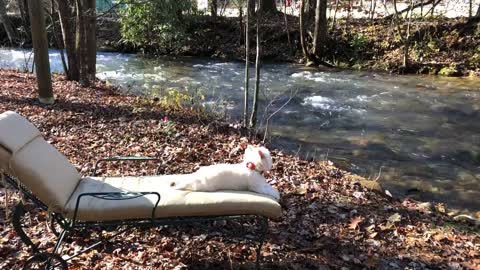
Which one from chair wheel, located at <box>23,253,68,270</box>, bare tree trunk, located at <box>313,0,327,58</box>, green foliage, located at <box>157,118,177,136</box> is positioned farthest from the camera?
bare tree trunk, located at <box>313,0,327,58</box>

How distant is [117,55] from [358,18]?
12506 millimetres

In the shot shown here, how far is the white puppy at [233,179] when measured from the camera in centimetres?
416

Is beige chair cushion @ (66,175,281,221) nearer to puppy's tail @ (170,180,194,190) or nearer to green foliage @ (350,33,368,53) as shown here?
puppy's tail @ (170,180,194,190)

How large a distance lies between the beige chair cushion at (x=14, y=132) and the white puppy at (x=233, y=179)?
4.51 feet

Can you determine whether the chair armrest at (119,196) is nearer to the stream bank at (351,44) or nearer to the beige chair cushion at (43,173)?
the beige chair cushion at (43,173)

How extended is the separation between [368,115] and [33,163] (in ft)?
32.2

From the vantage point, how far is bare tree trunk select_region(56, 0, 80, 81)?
39.7 ft

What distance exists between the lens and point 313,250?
4449mm

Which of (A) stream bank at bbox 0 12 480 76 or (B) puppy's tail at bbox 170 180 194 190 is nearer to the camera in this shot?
(B) puppy's tail at bbox 170 180 194 190

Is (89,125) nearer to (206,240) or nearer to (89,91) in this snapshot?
(89,91)

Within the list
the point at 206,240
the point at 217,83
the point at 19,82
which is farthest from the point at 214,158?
the point at 217,83

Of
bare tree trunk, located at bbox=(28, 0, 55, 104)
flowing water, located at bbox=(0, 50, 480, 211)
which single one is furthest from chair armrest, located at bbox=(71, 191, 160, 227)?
bare tree trunk, located at bbox=(28, 0, 55, 104)

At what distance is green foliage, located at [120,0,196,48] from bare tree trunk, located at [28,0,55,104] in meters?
12.3

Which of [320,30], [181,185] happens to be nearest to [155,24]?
[320,30]
